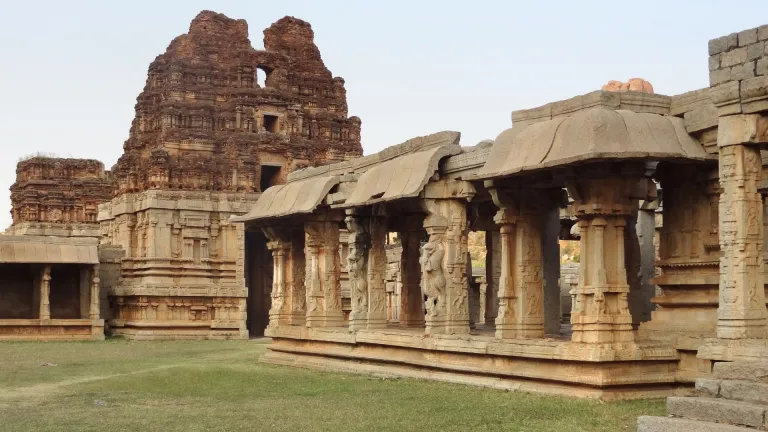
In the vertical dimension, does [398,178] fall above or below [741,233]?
above

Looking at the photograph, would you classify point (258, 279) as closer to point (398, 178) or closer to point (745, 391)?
point (398, 178)

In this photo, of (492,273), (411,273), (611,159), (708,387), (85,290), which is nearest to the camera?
(708,387)

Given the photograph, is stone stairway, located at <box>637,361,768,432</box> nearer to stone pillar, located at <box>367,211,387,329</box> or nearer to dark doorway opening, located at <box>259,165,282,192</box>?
stone pillar, located at <box>367,211,387,329</box>

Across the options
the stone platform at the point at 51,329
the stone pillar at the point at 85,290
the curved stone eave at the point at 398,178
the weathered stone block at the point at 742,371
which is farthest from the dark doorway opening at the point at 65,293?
the weathered stone block at the point at 742,371

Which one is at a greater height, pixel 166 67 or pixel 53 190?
pixel 166 67

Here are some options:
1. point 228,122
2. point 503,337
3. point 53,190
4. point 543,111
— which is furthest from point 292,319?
point 53,190

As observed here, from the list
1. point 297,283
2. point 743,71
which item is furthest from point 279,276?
point 743,71

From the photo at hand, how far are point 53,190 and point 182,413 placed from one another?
3394 centimetres

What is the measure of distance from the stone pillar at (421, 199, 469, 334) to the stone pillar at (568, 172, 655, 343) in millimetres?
3332

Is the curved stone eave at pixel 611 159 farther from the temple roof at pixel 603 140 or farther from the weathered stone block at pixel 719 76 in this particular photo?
the weathered stone block at pixel 719 76

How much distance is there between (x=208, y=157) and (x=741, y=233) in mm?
24749

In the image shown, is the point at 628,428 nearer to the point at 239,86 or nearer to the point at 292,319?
the point at 292,319

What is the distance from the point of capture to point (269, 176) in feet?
124

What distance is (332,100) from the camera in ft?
125
